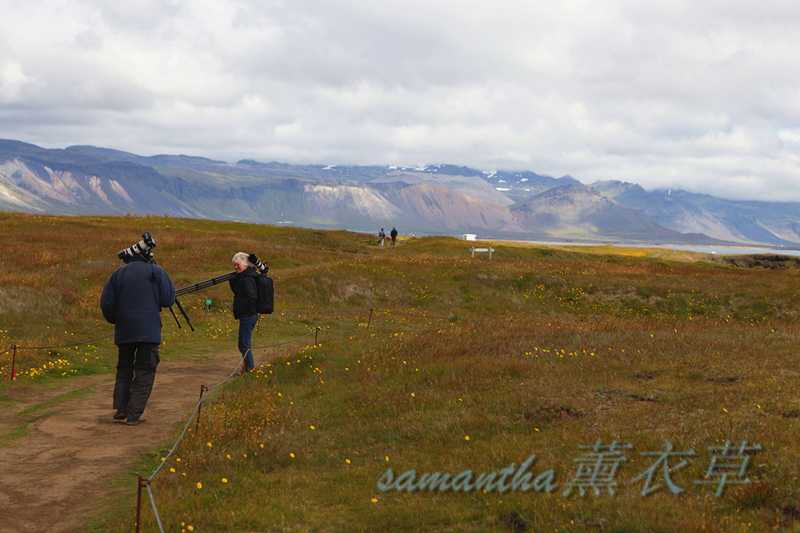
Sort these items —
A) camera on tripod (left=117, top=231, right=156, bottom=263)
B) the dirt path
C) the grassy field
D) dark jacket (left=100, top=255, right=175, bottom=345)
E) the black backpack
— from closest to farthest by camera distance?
the grassy field
the dirt path
dark jacket (left=100, top=255, right=175, bottom=345)
camera on tripod (left=117, top=231, right=156, bottom=263)
the black backpack

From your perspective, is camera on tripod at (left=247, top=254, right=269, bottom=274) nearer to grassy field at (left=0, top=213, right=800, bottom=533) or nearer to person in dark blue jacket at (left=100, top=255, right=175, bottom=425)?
grassy field at (left=0, top=213, right=800, bottom=533)

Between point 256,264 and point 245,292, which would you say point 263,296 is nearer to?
point 245,292

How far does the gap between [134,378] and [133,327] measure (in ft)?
3.60

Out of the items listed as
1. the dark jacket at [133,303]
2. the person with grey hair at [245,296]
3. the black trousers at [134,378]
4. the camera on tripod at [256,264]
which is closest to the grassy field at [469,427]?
the person with grey hair at [245,296]

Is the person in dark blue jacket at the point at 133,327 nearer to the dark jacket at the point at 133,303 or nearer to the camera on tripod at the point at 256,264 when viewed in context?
the dark jacket at the point at 133,303

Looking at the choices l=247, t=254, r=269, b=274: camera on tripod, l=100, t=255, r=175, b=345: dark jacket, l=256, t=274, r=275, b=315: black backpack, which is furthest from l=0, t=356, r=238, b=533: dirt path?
l=247, t=254, r=269, b=274: camera on tripod

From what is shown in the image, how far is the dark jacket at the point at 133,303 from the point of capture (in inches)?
424

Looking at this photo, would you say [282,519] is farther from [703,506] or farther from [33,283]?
[33,283]

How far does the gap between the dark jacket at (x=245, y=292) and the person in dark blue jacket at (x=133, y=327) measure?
140 inches

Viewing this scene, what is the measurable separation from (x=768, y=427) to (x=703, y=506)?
2684mm

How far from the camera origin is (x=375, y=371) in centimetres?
1433

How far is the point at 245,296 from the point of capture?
14641mm

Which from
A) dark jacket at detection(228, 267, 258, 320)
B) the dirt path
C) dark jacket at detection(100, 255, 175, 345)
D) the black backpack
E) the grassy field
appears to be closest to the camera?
the grassy field

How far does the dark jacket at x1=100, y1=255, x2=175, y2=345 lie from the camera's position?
35.3ft
